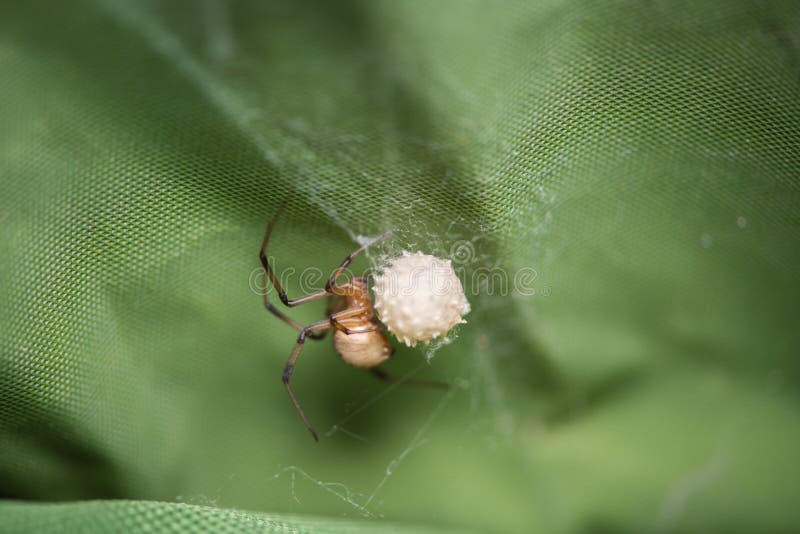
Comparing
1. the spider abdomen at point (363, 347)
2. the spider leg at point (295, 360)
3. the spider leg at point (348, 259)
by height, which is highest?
the spider leg at point (348, 259)

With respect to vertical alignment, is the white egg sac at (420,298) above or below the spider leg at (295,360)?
above

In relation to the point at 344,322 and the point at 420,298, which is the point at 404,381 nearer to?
the point at 344,322

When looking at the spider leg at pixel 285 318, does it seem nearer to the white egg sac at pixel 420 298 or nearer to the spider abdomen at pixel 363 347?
the spider abdomen at pixel 363 347

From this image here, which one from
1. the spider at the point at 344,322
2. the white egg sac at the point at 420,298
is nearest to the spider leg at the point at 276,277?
the spider at the point at 344,322

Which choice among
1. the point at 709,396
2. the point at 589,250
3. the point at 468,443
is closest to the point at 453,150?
the point at 589,250

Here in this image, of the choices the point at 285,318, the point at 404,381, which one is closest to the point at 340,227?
the point at 285,318

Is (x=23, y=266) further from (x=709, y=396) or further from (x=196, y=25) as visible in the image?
(x=709, y=396)

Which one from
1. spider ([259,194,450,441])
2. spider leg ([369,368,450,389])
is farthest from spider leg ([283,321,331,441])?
spider leg ([369,368,450,389])

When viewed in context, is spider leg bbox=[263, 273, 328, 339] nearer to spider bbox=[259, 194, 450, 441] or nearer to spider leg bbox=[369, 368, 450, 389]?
spider bbox=[259, 194, 450, 441]
